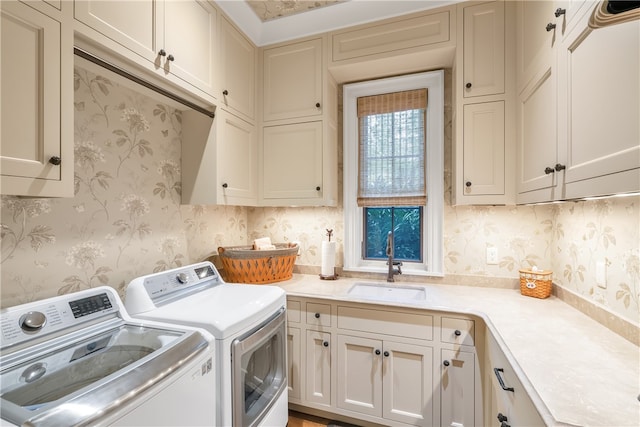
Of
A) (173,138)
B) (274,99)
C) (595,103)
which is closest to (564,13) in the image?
(595,103)

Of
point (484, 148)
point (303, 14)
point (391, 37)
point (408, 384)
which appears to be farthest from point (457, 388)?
point (303, 14)

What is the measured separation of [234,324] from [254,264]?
2.75 feet

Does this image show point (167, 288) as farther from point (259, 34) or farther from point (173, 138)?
point (259, 34)

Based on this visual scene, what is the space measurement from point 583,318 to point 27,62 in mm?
2433

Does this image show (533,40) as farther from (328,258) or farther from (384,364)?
(384,364)

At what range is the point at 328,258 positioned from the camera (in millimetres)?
2248

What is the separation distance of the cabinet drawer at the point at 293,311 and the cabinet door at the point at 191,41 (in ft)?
4.56

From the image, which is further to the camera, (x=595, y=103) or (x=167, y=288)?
(x=167, y=288)

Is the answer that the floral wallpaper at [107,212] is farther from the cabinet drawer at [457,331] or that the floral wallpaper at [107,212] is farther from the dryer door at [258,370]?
the cabinet drawer at [457,331]

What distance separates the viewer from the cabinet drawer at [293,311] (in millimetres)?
1901

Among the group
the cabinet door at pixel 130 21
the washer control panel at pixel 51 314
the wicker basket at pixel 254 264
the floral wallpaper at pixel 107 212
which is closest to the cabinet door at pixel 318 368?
the wicker basket at pixel 254 264

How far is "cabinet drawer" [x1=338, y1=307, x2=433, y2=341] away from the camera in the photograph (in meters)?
1.65

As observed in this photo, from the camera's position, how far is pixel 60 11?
989 mm

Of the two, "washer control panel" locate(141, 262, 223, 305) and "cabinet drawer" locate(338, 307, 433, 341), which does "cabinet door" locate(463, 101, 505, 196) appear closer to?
"cabinet drawer" locate(338, 307, 433, 341)
